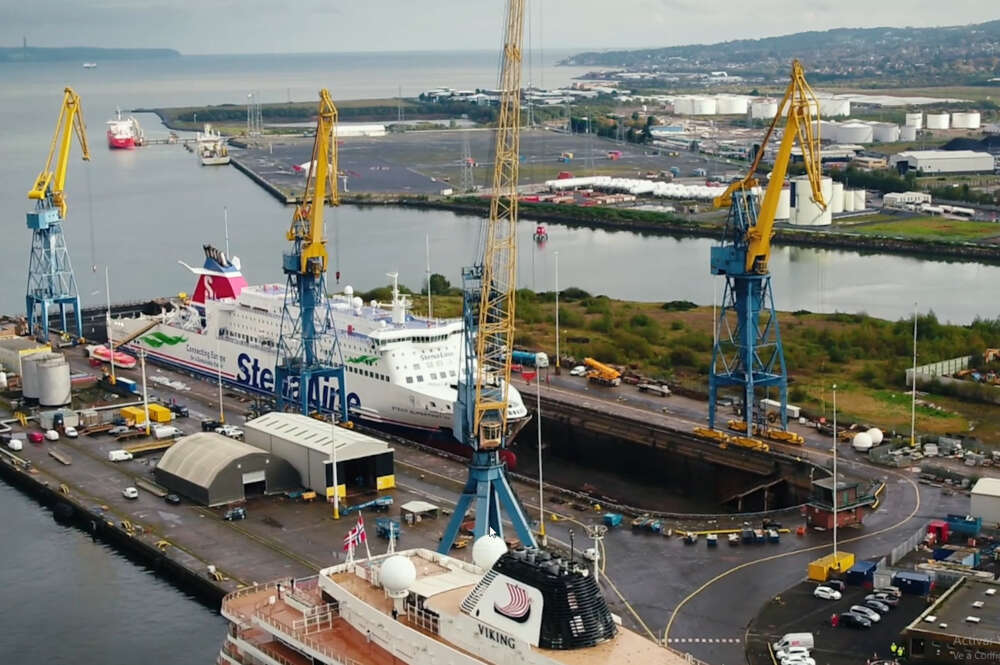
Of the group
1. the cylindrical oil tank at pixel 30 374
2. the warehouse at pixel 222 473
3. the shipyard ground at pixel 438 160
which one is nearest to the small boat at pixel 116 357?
the cylindrical oil tank at pixel 30 374

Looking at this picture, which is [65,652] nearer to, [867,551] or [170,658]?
[170,658]

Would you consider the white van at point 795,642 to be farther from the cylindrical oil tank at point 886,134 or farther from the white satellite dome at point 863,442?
the cylindrical oil tank at point 886,134

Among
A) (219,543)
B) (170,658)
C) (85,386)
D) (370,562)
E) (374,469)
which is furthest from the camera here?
(85,386)

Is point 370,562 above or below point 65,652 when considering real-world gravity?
above

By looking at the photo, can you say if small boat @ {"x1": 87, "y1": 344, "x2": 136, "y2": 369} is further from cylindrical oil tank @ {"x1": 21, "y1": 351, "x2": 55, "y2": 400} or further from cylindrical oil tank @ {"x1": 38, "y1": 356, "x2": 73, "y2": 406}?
cylindrical oil tank @ {"x1": 38, "y1": 356, "x2": 73, "y2": 406}

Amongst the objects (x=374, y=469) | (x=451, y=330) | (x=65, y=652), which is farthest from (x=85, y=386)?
(x=65, y=652)
